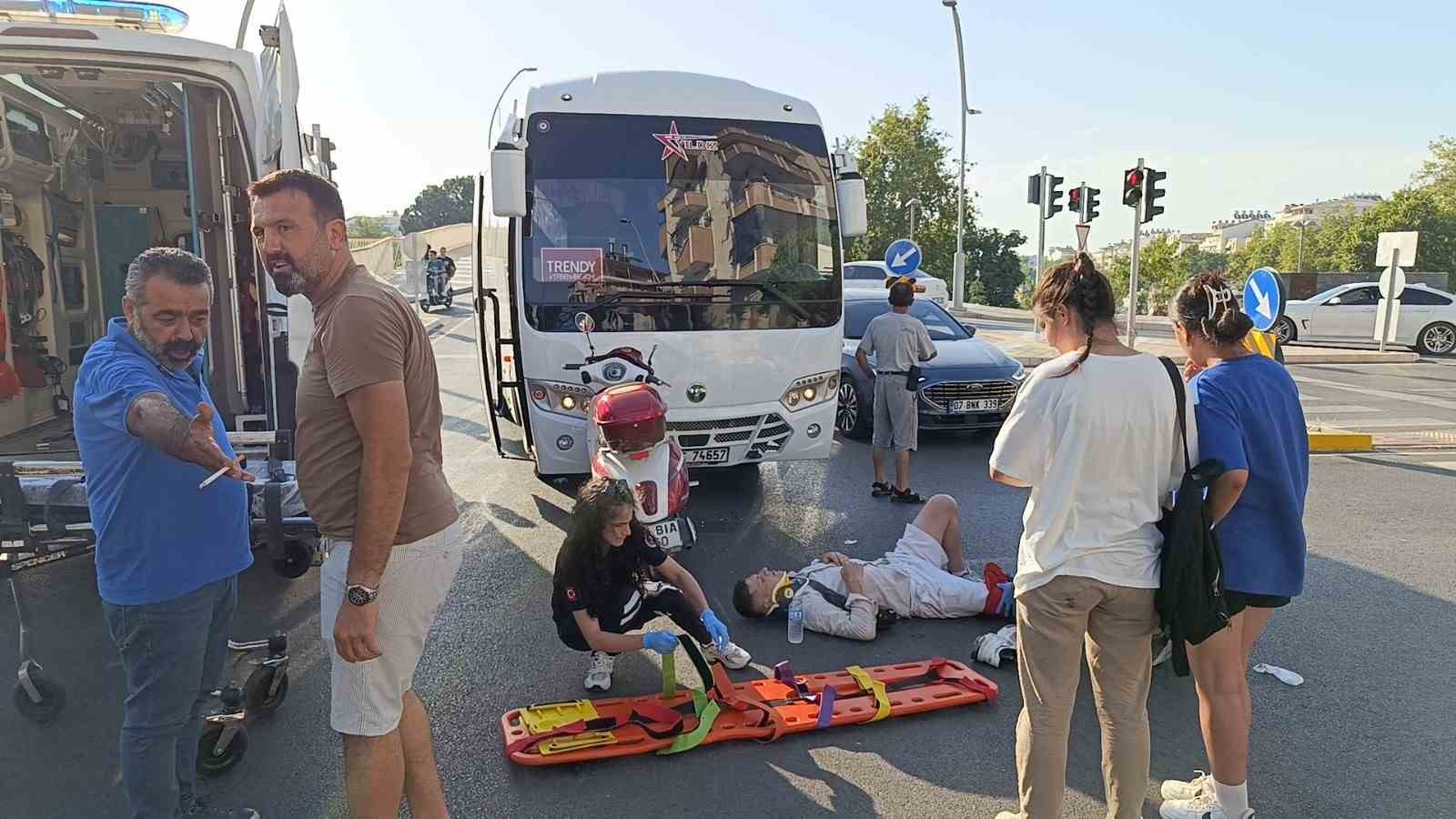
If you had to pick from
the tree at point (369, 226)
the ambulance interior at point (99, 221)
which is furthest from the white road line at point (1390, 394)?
the tree at point (369, 226)

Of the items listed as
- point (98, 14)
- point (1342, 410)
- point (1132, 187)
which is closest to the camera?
point (98, 14)

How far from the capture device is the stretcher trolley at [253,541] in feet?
11.5

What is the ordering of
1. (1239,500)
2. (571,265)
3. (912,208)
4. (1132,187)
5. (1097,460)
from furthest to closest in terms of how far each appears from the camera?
(912,208), (1132,187), (571,265), (1239,500), (1097,460)

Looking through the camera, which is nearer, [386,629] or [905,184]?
[386,629]

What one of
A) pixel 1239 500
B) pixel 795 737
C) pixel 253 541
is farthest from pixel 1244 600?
pixel 253 541

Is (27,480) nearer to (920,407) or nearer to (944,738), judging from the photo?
(944,738)

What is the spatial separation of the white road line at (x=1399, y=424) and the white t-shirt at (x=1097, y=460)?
1074 cm

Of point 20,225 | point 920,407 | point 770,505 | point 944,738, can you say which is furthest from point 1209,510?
point 20,225

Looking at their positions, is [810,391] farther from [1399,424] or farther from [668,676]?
[1399,424]

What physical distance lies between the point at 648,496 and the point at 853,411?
536 centimetres

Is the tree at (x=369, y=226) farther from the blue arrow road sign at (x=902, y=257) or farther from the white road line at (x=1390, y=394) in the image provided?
the white road line at (x=1390, y=394)

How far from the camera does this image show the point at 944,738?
377 cm

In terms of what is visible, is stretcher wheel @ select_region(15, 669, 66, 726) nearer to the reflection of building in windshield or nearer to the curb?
the reflection of building in windshield

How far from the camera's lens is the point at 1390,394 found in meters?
14.4
